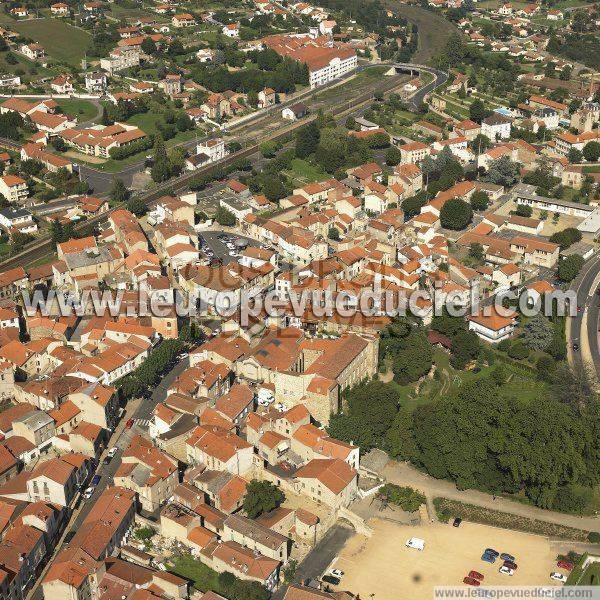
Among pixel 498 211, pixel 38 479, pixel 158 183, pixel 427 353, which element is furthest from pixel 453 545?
pixel 158 183

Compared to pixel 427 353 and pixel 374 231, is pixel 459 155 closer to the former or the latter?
pixel 374 231

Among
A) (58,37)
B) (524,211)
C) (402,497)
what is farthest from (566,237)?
(58,37)

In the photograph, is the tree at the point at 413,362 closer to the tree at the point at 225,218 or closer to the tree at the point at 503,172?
the tree at the point at 225,218

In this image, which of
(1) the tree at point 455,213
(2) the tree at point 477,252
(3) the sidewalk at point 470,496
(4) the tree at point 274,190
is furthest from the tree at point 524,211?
(3) the sidewalk at point 470,496

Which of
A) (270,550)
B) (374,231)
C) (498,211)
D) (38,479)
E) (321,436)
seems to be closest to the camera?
(270,550)

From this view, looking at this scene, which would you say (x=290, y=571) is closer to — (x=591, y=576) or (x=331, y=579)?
(x=331, y=579)

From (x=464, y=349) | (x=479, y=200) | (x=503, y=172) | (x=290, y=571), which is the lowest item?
(x=290, y=571)
